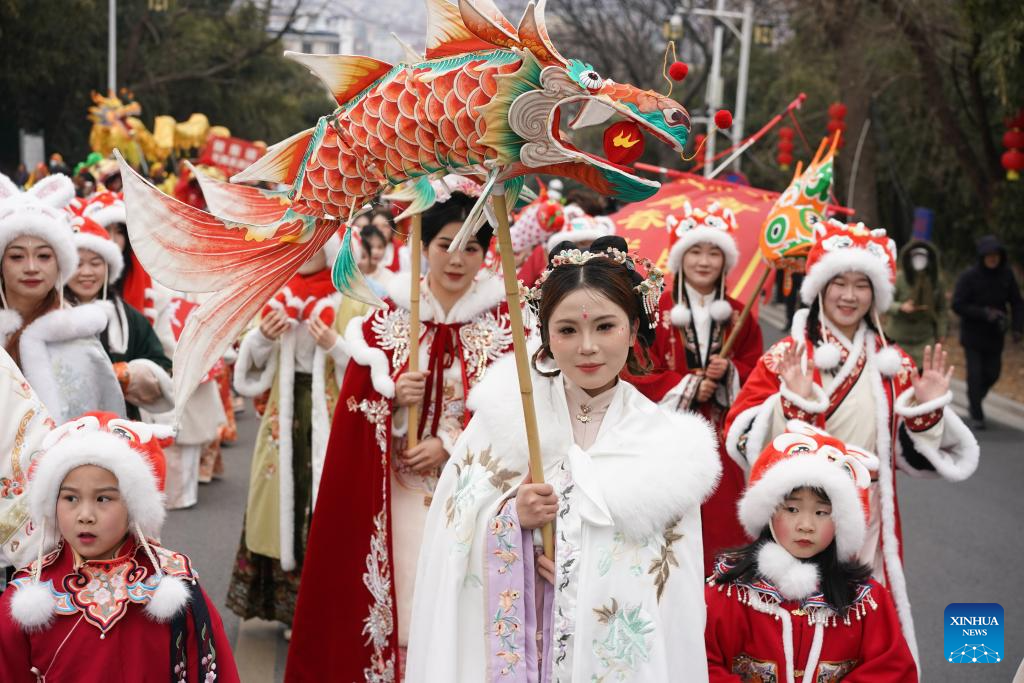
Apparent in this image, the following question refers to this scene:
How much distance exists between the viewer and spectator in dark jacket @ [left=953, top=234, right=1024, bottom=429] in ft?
37.9

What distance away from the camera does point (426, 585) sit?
10.3 feet

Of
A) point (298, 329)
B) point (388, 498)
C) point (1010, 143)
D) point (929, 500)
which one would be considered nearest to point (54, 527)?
point (388, 498)

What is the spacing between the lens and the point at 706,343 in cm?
583

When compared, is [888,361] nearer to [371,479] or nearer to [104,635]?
[371,479]

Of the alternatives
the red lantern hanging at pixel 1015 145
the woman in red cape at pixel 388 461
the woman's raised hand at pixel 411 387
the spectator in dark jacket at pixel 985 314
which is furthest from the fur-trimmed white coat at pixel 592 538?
the red lantern hanging at pixel 1015 145

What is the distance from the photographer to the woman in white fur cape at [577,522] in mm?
2877

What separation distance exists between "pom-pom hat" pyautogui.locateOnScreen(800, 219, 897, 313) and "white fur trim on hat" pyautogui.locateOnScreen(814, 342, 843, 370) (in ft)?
0.90

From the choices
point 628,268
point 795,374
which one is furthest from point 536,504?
point 795,374

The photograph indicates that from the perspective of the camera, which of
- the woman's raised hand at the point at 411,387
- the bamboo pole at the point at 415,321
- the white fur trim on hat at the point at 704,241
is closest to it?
the bamboo pole at the point at 415,321

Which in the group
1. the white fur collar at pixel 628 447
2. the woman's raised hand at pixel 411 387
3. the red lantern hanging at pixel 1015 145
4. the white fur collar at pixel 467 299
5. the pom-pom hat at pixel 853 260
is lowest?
the white fur collar at pixel 628 447

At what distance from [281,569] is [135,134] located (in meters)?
14.1

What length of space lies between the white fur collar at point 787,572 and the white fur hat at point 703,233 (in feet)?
8.91

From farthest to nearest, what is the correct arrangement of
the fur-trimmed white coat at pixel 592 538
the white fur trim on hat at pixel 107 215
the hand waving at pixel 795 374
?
the white fur trim on hat at pixel 107 215
the hand waving at pixel 795 374
the fur-trimmed white coat at pixel 592 538

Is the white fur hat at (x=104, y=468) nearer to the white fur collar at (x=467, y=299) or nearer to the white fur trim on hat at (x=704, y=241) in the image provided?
the white fur collar at (x=467, y=299)
